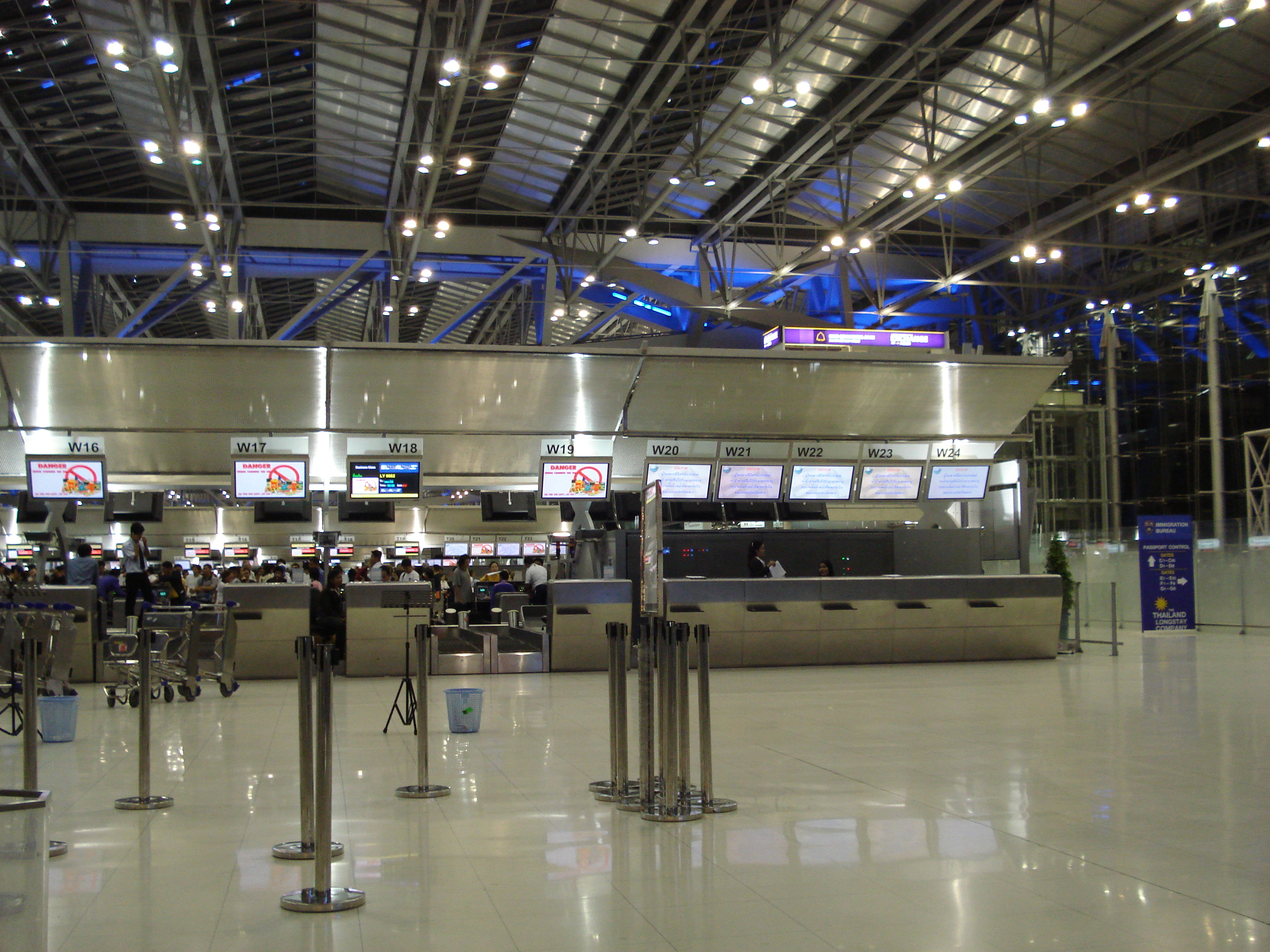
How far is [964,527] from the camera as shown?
20484mm

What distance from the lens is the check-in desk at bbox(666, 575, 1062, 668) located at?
14953mm

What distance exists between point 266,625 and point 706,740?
31.8 feet

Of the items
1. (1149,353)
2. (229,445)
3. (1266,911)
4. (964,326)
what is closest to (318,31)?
(229,445)

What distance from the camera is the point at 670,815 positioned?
5.67m

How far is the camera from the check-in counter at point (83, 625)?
1373 centimetres

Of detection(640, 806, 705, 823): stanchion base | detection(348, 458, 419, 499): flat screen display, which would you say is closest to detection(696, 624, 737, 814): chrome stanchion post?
detection(640, 806, 705, 823): stanchion base

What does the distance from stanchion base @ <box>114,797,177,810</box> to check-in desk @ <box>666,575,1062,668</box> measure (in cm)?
903

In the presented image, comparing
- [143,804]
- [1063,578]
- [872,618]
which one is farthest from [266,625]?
[1063,578]

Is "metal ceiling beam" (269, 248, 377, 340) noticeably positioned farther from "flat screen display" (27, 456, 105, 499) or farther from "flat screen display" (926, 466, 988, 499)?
"flat screen display" (926, 466, 988, 499)

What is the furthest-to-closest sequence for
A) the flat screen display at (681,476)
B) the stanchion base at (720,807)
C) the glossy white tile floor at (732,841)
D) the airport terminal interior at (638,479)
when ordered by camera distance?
the flat screen display at (681,476) < the stanchion base at (720,807) < the airport terminal interior at (638,479) < the glossy white tile floor at (732,841)

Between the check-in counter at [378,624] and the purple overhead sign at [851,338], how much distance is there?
6.37 m

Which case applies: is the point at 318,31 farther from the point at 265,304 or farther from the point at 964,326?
the point at 964,326

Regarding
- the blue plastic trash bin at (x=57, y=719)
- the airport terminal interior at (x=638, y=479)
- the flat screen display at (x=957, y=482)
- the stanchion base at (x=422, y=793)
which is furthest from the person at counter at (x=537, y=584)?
the stanchion base at (x=422, y=793)

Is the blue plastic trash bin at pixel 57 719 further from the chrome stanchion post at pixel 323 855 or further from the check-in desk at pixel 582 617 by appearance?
the check-in desk at pixel 582 617
